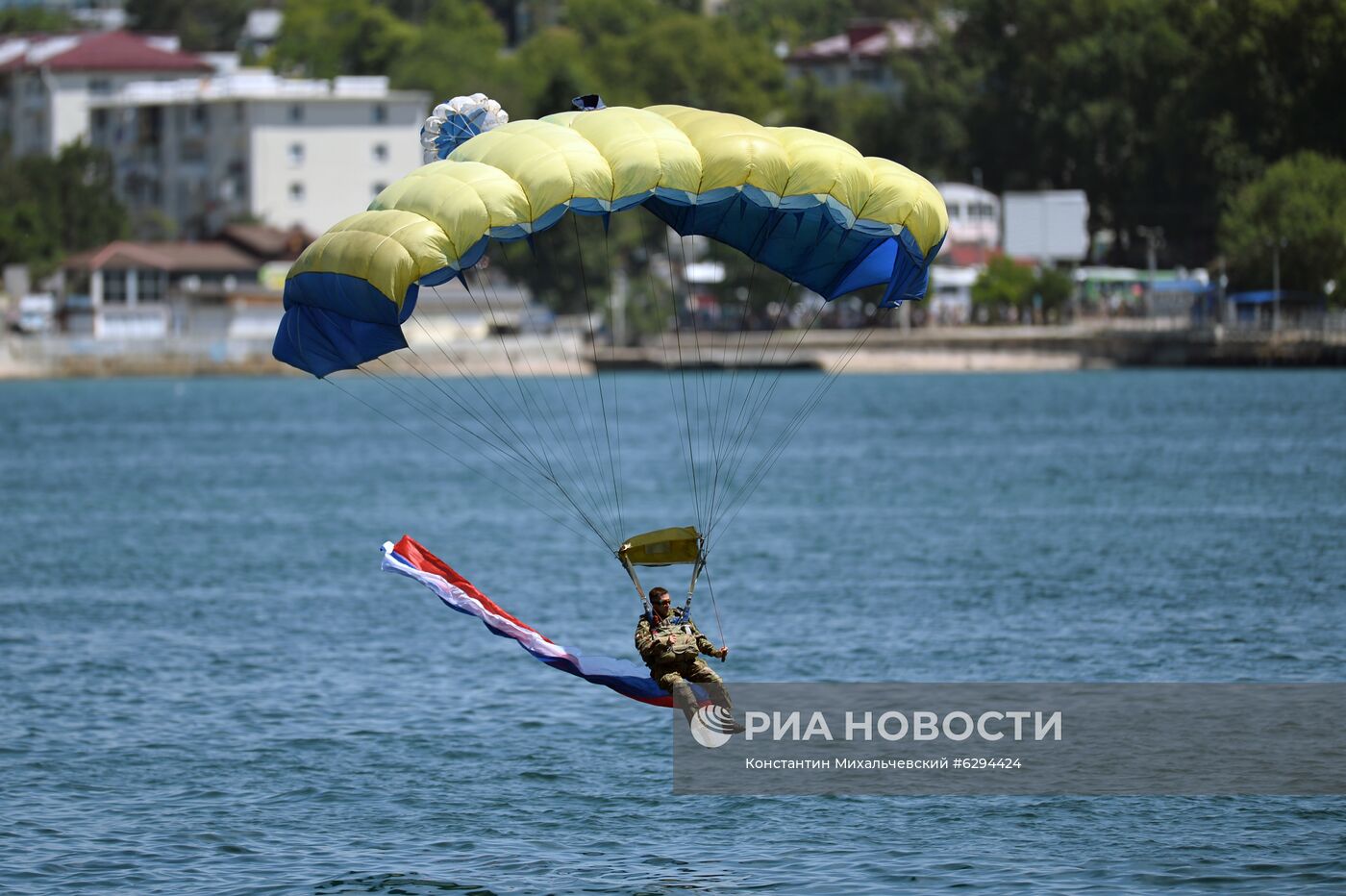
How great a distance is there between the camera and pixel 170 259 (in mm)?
128125

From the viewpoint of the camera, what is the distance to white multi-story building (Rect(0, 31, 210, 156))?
162250 millimetres

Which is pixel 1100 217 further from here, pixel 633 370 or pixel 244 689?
pixel 244 689

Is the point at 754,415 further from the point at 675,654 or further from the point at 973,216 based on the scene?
the point at 973,216

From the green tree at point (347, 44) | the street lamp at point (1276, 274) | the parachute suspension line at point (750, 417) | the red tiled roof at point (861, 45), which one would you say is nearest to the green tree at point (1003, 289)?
the parachute suspension line at point (750, 417)

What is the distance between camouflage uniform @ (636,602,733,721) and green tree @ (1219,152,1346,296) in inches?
3828

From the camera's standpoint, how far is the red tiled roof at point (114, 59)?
162 meters

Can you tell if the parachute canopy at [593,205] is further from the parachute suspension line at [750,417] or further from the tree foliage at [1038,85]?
the tree foliage at [1038,85]

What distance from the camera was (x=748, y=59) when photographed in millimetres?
162250

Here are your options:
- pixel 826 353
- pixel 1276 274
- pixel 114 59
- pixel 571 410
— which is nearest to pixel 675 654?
pixel 1276 274

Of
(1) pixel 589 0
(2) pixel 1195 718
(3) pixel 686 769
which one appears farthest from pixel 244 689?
(1) pixel 589 0

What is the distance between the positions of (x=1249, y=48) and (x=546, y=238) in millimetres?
43709

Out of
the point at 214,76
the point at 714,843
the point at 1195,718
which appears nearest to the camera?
the point at 714,843

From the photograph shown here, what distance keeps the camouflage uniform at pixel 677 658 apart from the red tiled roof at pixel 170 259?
111 meters

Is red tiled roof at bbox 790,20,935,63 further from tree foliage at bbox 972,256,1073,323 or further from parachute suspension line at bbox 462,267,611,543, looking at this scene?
parachute suspension line at bbox 462,267,611,543
